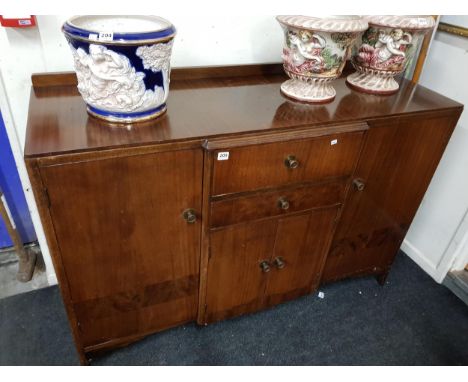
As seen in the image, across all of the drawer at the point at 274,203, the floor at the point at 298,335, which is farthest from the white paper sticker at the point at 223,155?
the floor at the point at 298,335

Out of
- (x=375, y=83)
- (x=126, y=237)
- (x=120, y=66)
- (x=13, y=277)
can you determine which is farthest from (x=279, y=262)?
(x=13, y=277)

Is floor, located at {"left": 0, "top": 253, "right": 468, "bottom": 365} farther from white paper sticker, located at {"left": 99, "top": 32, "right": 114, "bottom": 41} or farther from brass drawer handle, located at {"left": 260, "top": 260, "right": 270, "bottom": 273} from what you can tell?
white paper sticker, located at {"left": 99, "top": 32, "right": 114, "bottom": 41}

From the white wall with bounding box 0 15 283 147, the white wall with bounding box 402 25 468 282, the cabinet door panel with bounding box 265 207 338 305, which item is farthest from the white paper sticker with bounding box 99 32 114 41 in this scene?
the white wall with bounding box 402 25 468 282

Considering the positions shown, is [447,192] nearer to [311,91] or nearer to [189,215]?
[311,91]

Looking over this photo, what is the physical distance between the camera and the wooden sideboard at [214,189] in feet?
2.58

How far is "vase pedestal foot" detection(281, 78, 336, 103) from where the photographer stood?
1.01 m

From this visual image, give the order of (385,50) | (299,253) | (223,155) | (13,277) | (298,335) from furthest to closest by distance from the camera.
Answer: (13,277)
(298,335)
(299,253)
(385,50)
(223,155)

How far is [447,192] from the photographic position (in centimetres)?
144

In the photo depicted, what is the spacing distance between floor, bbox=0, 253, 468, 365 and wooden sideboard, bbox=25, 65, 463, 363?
3.8 inches

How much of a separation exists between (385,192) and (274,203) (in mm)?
412

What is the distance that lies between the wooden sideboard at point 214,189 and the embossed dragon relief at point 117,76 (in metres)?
0.05

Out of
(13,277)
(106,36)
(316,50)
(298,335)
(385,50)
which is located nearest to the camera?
(106,36)

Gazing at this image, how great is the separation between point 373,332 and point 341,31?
101 cm

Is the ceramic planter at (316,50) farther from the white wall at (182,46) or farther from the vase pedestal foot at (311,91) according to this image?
the white wall at (182,46)
